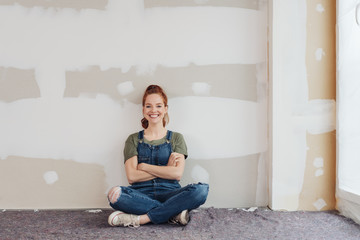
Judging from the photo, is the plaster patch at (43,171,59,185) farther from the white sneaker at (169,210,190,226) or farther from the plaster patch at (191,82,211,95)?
the plaster patch at (191,82,211,95)

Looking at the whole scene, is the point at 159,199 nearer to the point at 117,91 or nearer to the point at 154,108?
the point at 154,108

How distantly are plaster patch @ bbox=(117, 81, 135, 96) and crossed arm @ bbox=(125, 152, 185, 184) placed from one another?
0.44 meters

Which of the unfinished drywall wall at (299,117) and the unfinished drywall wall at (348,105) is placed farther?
the unfinished drywall wall at (299,117)

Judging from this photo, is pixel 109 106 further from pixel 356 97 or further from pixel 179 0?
pixel 356 97

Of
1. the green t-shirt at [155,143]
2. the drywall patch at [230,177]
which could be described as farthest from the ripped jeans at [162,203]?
the drywall patch at [230,177]

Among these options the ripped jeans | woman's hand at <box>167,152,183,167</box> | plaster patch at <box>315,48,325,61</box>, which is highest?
plaster patch at <box>315,48,325,61</box>

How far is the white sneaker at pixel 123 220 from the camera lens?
5.73 ft

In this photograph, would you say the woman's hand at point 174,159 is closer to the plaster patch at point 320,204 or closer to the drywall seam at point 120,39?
the drywall seam at point 120,39

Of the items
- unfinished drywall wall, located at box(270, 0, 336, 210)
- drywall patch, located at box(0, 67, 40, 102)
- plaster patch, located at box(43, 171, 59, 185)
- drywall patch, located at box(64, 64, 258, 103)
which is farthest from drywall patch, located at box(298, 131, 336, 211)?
drywall patch, located at box(0, 67, 40, 102)

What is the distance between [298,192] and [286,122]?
1.42 ft

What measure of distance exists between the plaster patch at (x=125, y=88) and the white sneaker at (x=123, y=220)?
0.77 metres

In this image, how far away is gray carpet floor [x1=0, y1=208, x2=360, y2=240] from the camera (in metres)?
1.60

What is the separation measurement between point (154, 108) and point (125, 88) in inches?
11.0

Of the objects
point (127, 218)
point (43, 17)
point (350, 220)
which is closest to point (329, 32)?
point (350, 220)
